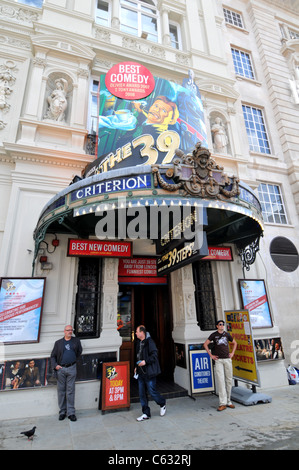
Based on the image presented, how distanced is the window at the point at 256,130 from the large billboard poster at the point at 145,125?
3.84m

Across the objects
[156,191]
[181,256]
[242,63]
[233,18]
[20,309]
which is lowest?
[20,309]

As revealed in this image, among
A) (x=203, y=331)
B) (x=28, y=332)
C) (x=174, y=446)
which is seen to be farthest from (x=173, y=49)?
(x=174, y=446)

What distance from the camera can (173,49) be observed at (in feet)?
35.2

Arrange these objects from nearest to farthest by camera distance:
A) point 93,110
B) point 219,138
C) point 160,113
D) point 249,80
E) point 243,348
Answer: point 243,348
point 160,113
point 93,110
point 219,138
point 249,80

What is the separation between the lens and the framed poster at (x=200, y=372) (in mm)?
6656

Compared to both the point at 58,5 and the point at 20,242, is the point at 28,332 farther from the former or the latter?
the point at 58,5

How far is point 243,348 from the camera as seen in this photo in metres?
6.56

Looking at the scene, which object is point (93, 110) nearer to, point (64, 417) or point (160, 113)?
point (160, 113)

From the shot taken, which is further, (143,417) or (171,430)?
(143,417)

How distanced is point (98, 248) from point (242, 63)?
1254cm

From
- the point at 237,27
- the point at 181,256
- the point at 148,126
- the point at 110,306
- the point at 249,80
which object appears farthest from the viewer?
the point at 237,27

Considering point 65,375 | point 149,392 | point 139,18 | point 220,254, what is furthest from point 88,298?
point 139,18

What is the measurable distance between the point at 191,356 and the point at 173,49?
11753 mm

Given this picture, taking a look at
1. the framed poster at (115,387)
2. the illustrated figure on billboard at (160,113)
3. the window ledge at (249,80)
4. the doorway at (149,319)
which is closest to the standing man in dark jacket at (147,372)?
the framed poster at (115,387)
